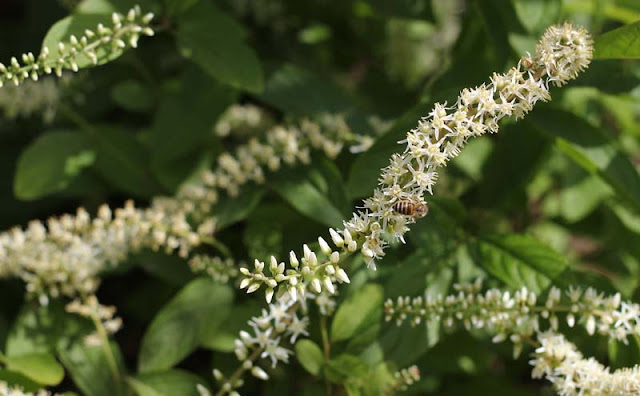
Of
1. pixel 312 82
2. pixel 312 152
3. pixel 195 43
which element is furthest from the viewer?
pixel 312 82

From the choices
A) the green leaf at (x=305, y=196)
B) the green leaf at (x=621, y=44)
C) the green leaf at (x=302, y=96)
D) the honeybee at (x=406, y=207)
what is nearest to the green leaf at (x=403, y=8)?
the green leaf at (x=302, y=96)

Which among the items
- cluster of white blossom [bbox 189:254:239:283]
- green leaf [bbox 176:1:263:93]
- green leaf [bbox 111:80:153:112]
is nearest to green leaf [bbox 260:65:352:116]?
green leaf [bbox 176:1:263:93]

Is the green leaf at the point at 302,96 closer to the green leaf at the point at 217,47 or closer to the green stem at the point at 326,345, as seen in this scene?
the green leaf at the point at 217,47

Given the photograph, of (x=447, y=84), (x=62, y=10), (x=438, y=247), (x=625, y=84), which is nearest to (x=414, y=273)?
(x=438, y=247)

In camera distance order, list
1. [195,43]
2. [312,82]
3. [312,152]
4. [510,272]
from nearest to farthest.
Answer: [510,272], [195,43], [312,152], [312,82]

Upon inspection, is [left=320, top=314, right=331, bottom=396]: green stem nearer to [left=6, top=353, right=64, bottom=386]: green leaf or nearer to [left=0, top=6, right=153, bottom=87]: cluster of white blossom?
[left=6, top=353, right=64, bottom=386]: green leaf

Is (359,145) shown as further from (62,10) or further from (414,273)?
(62,10)
